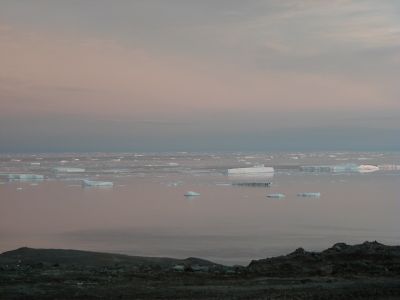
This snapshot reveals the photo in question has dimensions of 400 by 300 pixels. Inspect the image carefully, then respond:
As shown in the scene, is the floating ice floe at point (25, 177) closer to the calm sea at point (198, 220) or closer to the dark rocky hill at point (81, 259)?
the calm sea at point (198, 220)

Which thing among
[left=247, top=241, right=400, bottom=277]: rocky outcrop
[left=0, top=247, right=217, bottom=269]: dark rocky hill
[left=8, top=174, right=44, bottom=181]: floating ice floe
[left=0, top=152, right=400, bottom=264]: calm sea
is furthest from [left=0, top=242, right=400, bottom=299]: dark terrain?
[left=8, top=174, right=44, bottom=181]: floating ice floe

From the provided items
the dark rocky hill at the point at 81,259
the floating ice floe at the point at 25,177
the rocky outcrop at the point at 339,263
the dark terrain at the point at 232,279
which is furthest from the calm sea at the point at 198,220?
the floating ice floe at the point at 25,177

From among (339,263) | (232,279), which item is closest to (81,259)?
(232,279)

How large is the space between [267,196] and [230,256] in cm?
1373

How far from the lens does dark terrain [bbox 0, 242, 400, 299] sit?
703 centimetres

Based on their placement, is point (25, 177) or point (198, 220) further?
point (25, 177)

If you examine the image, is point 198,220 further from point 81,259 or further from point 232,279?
point 232,279

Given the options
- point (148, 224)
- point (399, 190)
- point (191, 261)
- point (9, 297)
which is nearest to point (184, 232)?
point (148, 224)

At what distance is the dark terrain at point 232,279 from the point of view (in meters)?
7.03

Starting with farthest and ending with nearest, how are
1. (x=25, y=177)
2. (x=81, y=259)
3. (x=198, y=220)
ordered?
1. (x=25, y=177)
2. (x=198, y=220)
3. (x=81, y=259)

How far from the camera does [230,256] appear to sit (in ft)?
42.7

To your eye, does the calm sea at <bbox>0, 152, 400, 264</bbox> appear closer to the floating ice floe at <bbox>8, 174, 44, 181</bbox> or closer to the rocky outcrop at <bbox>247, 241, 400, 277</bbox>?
the rocky outcrop at <bbox>247, 241, 400, 277</bbox>

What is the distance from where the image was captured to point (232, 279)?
8.25m

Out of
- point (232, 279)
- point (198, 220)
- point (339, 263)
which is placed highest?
point (198, 220)
